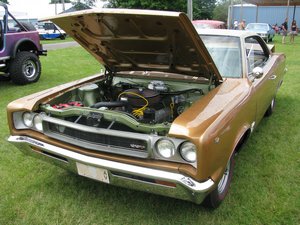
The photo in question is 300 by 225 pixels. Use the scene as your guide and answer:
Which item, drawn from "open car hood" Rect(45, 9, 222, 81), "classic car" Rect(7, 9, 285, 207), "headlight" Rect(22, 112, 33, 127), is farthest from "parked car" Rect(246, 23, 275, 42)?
"headlight" Rect(22, 112, 33, 127)

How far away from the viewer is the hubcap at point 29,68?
306 inches

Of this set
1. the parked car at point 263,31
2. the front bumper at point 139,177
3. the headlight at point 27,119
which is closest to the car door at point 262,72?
the front bumper at point 139,177

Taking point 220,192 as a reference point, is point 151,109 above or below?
above

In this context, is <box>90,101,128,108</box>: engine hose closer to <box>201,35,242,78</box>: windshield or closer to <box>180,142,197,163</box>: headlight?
<box>180,142,197,163</box>: headlight

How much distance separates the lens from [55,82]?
7.98m

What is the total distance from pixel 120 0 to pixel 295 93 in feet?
85.4

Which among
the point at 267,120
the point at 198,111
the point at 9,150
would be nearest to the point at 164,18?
the point at 198,111

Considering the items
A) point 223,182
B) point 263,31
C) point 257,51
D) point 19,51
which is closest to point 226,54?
point 257,51

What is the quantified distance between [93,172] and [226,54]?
2.05 m

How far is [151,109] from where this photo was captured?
2.91m

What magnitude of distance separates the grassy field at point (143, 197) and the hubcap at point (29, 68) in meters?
4.03

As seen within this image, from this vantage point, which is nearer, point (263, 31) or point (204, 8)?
point (263, 31)

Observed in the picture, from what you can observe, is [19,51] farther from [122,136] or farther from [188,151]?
[188,151]

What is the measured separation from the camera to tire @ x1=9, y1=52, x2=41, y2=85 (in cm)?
742
